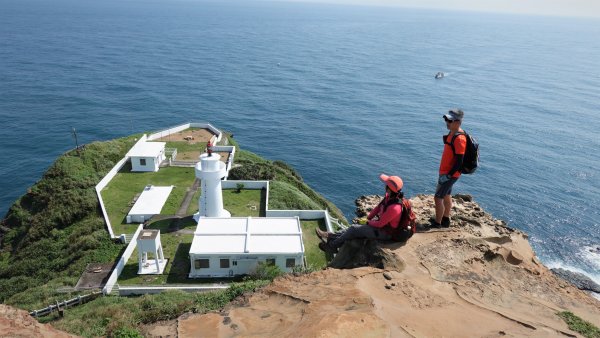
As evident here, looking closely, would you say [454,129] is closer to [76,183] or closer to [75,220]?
[75,220]

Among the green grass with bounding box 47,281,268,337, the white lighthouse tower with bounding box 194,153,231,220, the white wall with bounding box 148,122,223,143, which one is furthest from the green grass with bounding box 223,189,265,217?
the green grass with bounding box 47,281,268,337

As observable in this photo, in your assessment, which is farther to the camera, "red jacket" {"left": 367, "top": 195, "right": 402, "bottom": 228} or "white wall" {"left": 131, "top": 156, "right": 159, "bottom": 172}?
"white wall" {"left": 131, "top": 156, "right": 159, "bottom": 172}

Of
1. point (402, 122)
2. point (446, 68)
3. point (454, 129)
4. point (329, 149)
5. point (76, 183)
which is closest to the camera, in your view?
point (454, 129)

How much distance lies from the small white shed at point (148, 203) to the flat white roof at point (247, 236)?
5462mm

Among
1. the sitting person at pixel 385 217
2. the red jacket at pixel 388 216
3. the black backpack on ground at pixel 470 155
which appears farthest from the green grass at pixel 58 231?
the black backpack on ground at pixel 470 155

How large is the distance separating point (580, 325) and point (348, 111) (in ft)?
226

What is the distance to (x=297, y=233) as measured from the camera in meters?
28.3

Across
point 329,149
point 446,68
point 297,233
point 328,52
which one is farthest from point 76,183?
point 328,52

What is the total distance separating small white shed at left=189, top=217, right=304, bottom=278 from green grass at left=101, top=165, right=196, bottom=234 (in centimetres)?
689

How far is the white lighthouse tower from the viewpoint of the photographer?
2869 centimetres

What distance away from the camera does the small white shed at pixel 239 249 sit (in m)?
26.1

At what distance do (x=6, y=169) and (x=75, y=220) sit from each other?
2673cm

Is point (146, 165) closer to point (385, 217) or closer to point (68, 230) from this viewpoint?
point (68, 230)

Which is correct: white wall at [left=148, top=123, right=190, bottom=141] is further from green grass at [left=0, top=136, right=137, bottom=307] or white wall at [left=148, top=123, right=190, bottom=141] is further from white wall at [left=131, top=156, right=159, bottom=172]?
white wall at [left=131, top=156, right=159, bottom=172]
